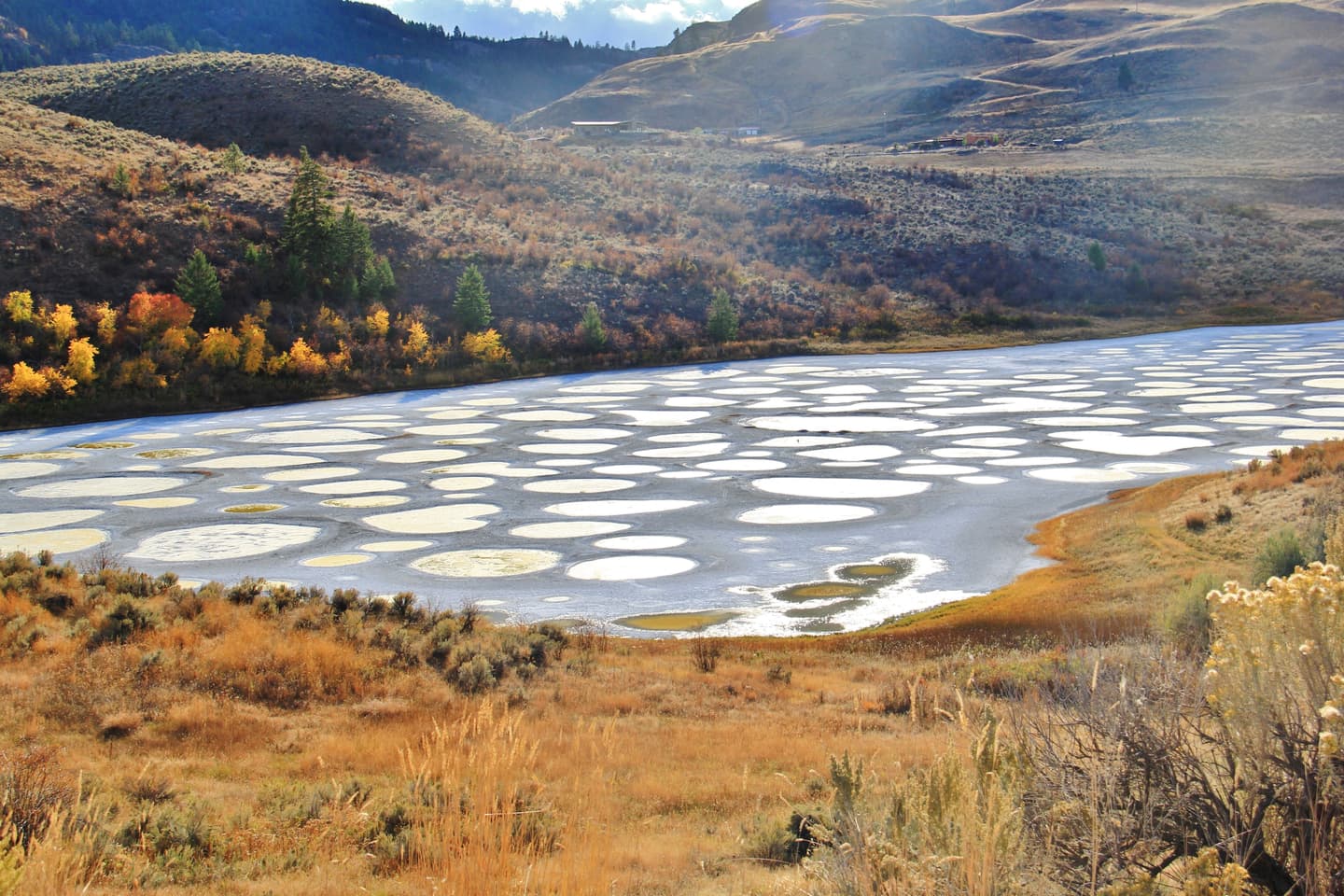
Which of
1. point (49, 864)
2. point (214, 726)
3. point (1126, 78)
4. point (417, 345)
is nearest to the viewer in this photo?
point (49, 864)

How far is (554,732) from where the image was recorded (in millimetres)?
9148

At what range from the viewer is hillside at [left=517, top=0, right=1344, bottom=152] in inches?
4904

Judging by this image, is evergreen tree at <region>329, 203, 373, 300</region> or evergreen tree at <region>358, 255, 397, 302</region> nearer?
evergreen tree at <region>329, 203, 373, 300</region>

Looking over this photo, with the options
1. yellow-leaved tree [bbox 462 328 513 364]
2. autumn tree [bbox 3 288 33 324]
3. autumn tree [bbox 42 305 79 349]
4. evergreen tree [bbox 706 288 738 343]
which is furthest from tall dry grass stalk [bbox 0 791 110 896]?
evergreen tree [bbox 706 288 738 343]

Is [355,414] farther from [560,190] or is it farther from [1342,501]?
[560,190]

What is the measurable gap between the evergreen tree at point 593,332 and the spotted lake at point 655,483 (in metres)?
7.71

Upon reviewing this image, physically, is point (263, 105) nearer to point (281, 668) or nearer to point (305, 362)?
point (305, 362)

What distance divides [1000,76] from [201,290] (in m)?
138

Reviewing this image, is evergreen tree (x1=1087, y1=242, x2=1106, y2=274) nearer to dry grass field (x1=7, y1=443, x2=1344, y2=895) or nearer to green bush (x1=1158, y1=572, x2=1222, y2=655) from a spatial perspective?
dry grass field (x1=7, y1=443, x2=1344, y2=895)

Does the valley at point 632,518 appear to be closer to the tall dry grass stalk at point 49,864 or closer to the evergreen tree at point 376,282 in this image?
the tall dry grass stalk at point 49,864

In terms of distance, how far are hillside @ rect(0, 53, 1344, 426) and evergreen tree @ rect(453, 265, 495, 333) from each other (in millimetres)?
658

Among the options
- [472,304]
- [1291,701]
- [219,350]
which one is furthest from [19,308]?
[1291,701]

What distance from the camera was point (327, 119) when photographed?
71.2 metres

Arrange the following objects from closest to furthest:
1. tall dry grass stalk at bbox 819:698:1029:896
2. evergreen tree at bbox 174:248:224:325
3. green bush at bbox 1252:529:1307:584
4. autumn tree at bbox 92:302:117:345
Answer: tall dry grass stalk at bbox 819:698:1029:896
green bush at bbox 1252:529:1307:584
autumn tree at bbox 92:302:117:345
evergreen tree at bbox 174:248:224:325
